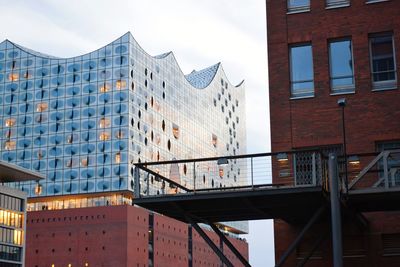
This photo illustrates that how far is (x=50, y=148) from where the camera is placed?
416ft

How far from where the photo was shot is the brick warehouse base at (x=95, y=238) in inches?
4449

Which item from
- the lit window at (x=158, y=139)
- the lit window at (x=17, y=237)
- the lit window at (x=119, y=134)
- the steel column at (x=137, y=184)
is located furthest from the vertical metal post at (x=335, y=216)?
the lit window at (x=158, y=139)

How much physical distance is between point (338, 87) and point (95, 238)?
294 ft

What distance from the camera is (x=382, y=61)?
95.3 feet

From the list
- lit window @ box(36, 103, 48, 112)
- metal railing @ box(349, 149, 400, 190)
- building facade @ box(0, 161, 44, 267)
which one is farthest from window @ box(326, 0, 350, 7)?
lit window @ box(36, 103, 48, 112)

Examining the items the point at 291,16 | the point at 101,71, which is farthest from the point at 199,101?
the point at 291,16

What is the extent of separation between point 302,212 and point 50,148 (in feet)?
349

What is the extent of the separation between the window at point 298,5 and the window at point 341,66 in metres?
1.91

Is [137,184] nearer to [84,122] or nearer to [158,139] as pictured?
[84,122]

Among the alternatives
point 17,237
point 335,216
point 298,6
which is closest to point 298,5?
point 298,6

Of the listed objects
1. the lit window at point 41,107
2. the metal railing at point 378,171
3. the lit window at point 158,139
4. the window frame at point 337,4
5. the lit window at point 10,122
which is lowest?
the metal railing at point 378,171

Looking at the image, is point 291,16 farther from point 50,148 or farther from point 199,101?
point 199,101

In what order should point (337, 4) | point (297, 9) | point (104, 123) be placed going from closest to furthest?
point (337, 4) < point (297, 9) < point (104, 123)

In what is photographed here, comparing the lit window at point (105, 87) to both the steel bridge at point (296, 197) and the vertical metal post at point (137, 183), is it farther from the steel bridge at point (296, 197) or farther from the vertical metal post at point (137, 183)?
the vertical metal post at point (137, 183)
